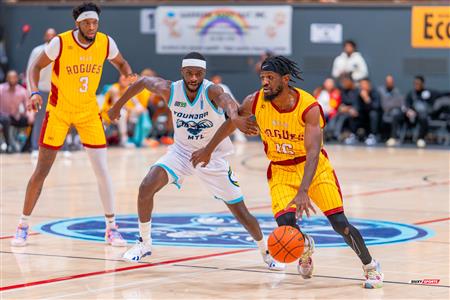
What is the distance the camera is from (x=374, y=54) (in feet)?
88.5

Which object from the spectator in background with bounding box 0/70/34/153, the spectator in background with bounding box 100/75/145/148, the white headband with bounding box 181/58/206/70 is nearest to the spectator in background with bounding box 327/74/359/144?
the spectator in background with bounding box 100/75/145/148

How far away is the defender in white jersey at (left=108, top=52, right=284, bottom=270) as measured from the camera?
9.85m

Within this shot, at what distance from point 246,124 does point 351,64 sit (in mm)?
17564

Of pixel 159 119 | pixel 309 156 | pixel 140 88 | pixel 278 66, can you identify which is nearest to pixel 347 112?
pixel 159 119

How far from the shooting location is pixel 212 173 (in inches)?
389

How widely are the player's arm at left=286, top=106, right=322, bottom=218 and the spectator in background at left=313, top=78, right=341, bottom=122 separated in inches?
662

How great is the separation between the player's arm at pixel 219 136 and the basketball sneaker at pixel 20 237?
2.30m

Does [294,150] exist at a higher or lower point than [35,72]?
lower

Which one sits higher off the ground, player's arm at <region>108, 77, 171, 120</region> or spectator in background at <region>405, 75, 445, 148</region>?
player's arm at <region>108, 77, 171, 120</region>

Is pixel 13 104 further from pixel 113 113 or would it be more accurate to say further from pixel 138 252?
pixel 138 252

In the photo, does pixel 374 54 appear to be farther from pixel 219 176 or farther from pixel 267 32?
pixel 219 176

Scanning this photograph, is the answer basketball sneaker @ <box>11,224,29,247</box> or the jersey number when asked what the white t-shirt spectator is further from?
the jersey number

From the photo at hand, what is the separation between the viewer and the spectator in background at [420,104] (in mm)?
25109

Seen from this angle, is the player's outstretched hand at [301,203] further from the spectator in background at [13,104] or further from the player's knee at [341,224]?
the spectator in background at [13,104]
